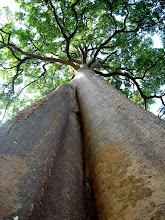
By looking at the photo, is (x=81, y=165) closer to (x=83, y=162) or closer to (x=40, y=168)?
(x=83, y=162)

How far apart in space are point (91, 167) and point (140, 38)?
268 inches

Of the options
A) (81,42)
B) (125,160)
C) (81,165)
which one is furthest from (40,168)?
(81,42)

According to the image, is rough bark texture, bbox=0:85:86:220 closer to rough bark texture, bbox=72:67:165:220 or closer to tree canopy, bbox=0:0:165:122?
rough bark texture, bbox=72:67:165:220

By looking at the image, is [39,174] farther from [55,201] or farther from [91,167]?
[91,167]

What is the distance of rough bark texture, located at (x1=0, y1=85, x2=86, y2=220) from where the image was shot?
0.91 metres

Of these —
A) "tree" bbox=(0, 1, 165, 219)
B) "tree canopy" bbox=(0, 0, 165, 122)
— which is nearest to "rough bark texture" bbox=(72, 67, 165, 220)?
"tree" bbox=(0, 1, 165, 219)

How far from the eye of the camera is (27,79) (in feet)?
25.5

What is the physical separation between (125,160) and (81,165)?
475mm

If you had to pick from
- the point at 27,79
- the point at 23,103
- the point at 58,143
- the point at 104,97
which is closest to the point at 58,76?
the point at 27,79

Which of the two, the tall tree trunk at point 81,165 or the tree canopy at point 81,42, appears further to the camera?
the tree canopy at point 81,42

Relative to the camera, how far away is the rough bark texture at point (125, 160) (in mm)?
963

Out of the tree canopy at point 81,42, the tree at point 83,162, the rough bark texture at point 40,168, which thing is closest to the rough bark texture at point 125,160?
the tree at point 83,162

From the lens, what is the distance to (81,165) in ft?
5.13

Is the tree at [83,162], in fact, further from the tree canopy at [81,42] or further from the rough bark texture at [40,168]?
the tree canopy at [81,42]
